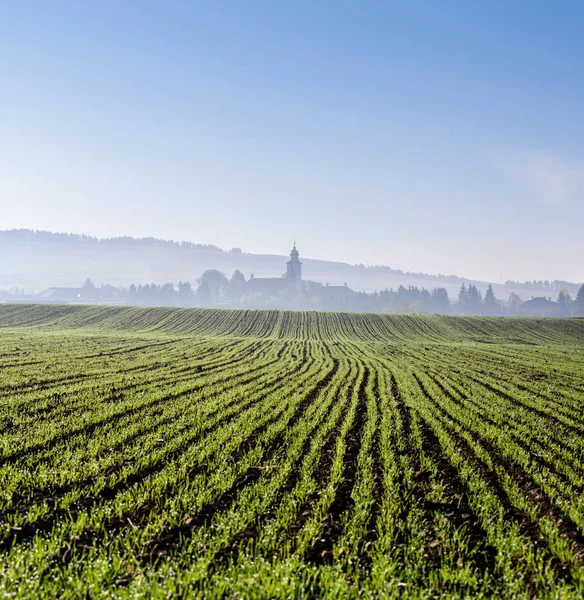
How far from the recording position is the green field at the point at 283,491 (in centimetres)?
491

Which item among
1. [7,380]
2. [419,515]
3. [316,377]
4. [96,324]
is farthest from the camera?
[96,324]

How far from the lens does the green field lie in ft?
16.1

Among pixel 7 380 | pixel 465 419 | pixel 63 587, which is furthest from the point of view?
pixel 7 380

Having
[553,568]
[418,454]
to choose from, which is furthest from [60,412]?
[553,568]

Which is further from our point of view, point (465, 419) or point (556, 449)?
point (465, 419)

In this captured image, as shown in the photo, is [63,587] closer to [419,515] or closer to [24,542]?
[24,542]

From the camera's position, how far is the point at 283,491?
741 cm

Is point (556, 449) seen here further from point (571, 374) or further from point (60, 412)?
point (571, 374)

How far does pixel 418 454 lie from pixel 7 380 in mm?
16775

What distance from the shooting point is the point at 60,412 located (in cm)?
1211

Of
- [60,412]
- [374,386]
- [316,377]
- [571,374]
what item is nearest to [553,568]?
[60,412]

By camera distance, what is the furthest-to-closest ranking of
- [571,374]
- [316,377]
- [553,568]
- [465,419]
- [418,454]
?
[571,374]
[316,377]
[465,419]
[418,454]
[553,568]

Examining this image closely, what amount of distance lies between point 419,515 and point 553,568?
1.92 metres

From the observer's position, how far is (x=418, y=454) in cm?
988
